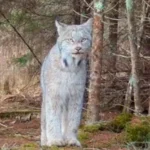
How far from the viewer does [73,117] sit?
663 centimetres

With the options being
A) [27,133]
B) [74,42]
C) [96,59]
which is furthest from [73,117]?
[27,133]

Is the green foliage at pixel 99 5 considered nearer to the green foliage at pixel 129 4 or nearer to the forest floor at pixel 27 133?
the green foliage at pixel 129 4

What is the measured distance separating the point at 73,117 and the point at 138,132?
3.16 feet

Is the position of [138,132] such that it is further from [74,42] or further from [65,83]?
[74,42]

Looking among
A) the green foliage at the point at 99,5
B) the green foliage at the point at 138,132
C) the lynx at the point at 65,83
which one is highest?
the green foliage at the point at 99,5

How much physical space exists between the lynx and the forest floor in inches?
7.7

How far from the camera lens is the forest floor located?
7.14 meters

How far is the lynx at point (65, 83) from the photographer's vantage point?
20.9ft

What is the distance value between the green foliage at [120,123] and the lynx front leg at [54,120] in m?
1.57

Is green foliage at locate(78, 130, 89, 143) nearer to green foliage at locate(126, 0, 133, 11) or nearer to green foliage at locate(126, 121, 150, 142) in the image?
green foliage at locate(126, 121, 150, 142)

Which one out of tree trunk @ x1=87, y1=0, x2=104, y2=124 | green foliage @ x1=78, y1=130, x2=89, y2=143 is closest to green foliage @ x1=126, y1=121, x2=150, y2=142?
green foliage @ x1=78, y1=130, x2=89, y2=143

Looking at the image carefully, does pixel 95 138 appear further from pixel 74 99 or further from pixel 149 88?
pixel 149 88

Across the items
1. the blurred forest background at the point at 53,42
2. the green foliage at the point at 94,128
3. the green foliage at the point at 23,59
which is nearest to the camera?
the green foliage at the point at 94,128

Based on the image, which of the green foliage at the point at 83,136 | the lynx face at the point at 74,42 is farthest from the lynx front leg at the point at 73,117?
the green foliage at the point at 83,136
